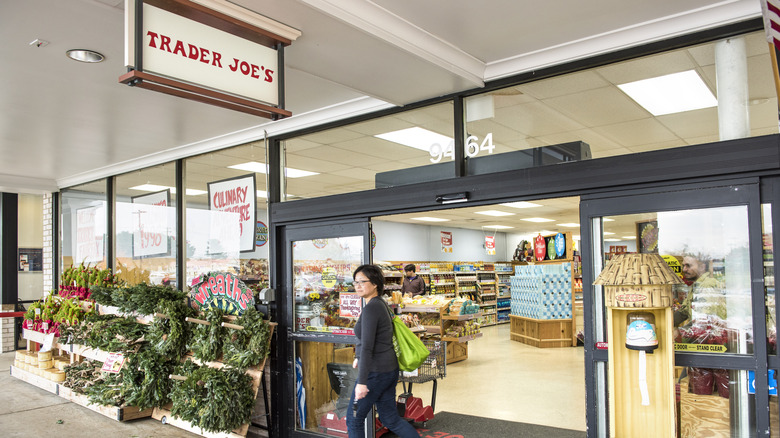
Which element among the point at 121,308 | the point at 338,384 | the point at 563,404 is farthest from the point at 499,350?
the point at 121,308

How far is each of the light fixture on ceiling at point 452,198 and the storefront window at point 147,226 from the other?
4.17 meters

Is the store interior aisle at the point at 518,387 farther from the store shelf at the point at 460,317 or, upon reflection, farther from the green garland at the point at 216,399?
the green garland at the point at 216,399

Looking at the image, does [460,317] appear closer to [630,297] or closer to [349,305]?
[349,305]

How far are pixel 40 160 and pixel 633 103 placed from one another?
781 centimetres

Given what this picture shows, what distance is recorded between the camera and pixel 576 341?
1152cm

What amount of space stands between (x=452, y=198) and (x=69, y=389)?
561 cm

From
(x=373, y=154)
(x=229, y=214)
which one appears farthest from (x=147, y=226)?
Answer: (x=373, y=154)

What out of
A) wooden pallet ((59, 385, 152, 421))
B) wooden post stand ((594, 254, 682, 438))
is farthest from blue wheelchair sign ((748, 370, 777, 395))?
wooden pallet ((59, 385, 152, 421))

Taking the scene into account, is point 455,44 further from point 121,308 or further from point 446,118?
point 121,308

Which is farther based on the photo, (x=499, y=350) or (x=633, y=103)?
(x=499, y=350)

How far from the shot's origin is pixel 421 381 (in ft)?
18.7

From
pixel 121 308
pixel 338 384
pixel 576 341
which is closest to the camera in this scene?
pixel 338 384

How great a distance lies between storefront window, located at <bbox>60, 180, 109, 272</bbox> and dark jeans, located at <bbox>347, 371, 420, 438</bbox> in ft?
20.3

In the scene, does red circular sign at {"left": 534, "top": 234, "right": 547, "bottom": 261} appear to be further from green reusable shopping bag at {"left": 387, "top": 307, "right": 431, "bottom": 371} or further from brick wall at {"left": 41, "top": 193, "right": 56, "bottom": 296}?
brick wall at {"left": 41, "top": 193, "right": 56, "bottom": 296}
